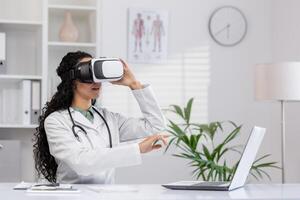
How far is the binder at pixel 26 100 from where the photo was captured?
4.25 metres

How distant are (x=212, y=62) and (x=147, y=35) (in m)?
0.56

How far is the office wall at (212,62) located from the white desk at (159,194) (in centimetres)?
240

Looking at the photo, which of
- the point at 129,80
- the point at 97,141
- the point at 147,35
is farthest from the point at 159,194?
the point at 147,35

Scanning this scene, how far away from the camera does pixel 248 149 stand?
7.83 ft

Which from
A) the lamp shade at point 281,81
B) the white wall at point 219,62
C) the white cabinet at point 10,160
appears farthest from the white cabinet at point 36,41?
the lamp shade at point 281,81

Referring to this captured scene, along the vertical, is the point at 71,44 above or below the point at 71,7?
below

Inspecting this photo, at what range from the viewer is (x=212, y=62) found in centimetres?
493

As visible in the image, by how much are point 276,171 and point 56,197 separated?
3.17 metres

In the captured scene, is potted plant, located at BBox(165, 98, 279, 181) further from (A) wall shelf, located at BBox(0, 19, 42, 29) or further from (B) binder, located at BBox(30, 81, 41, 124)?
(A) wall shelf, located at BBox(0, 19, 42, 29)

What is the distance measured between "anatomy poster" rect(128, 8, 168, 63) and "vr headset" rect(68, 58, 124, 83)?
81.6 inches

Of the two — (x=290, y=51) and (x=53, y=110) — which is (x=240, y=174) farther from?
(x=290, y=51)

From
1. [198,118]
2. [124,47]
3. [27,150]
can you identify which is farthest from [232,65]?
[27,150]

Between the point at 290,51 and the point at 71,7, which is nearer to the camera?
the point at 71,7

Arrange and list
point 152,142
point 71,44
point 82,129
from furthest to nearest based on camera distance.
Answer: point 71,44, point 82,129, point 152,142
